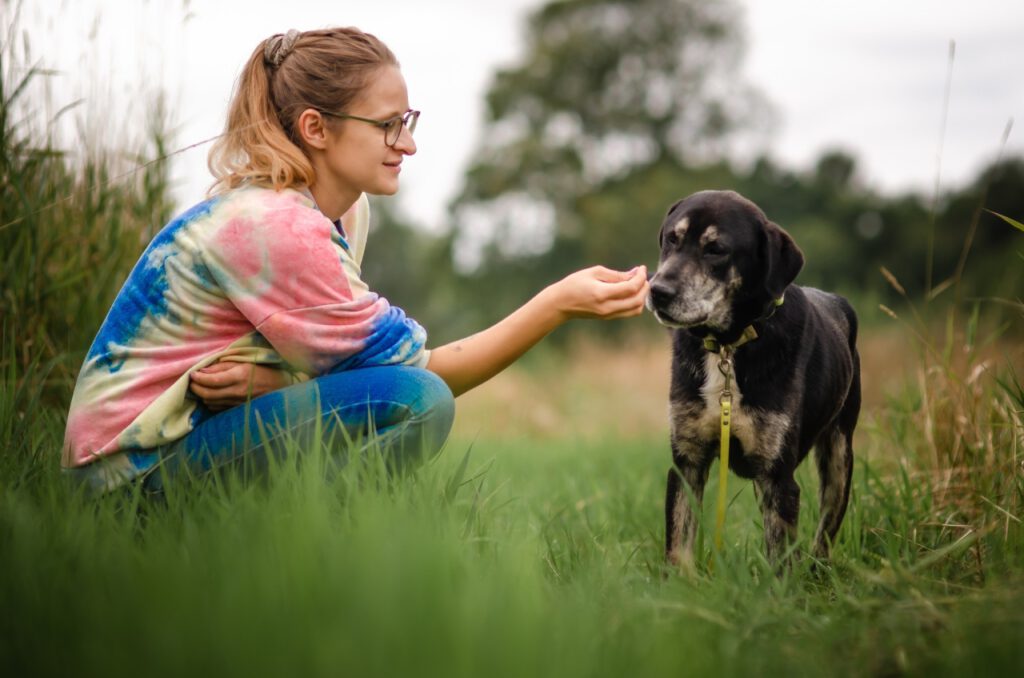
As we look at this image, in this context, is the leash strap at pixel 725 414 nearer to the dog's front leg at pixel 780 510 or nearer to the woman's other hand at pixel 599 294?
the dog's front leg at pixel 780 510

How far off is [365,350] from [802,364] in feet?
5.52

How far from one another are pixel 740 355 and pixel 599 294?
81 centimetres

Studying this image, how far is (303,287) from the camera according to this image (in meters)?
2.71

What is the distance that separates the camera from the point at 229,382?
109 inches

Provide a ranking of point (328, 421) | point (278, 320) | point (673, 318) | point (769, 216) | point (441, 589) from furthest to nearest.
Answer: point (769, 216)
point (673, 318)
point (328, 421)
point (278, 320)
point (441, 589)

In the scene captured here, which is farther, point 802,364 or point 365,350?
point 802,364

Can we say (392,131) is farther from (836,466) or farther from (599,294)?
(836,466)

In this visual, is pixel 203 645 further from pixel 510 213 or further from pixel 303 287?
pixel 510 213

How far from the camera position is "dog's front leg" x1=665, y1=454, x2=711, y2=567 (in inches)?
123

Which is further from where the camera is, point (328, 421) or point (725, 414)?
point (725, 414)

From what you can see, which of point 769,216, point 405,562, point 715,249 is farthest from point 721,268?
point 769,216

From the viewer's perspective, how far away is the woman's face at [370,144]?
298 cm

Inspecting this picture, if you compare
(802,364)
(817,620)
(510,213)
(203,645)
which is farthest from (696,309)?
(510,213)

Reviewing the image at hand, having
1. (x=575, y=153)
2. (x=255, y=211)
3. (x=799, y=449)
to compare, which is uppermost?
(x=255, y=211)
